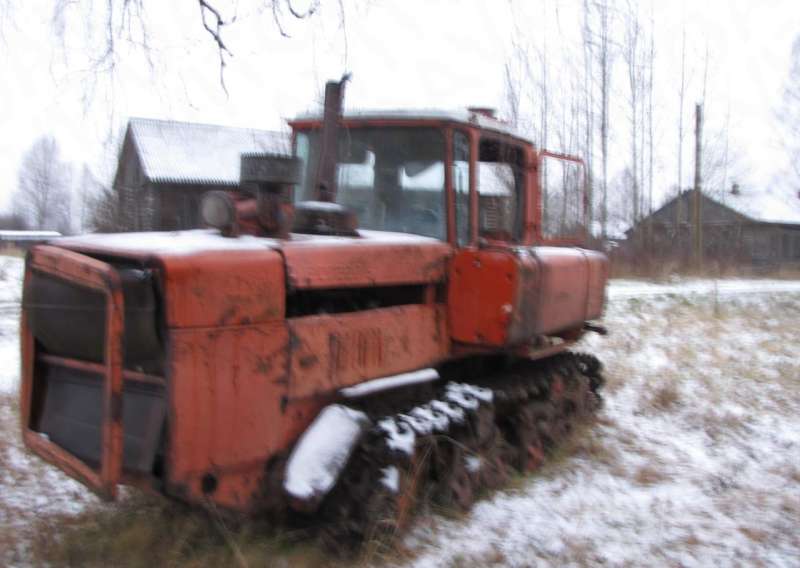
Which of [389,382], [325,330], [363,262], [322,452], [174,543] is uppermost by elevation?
[363,262]

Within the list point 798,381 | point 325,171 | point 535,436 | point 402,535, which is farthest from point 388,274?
point 798,381

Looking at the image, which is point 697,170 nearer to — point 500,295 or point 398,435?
point 500,295

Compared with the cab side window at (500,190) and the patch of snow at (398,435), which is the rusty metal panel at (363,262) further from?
the patch of snow at (398,435)

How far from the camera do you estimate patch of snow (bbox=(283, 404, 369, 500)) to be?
376 cm

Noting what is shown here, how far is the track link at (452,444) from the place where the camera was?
407 cm

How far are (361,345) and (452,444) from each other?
0.99m

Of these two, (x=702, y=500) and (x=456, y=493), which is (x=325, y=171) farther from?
(x=702, y=500)

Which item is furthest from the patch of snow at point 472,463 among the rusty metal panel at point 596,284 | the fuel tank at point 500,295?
the rusty metal panel at point 596,284

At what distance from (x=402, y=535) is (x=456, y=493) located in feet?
1.92

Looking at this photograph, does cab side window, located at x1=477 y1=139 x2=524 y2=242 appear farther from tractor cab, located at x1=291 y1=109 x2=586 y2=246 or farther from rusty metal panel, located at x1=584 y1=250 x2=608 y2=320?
rusty metal panel, located at x1=584 y1=250 x2=608 y2=320

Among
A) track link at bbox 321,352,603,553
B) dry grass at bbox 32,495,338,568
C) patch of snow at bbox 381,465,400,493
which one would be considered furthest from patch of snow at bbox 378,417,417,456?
dry grass at bbox 32,495,338,568

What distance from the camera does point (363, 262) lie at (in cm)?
423

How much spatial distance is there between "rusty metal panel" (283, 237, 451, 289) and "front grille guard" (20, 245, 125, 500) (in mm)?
822

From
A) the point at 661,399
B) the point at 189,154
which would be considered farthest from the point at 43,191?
the point at 661,399
